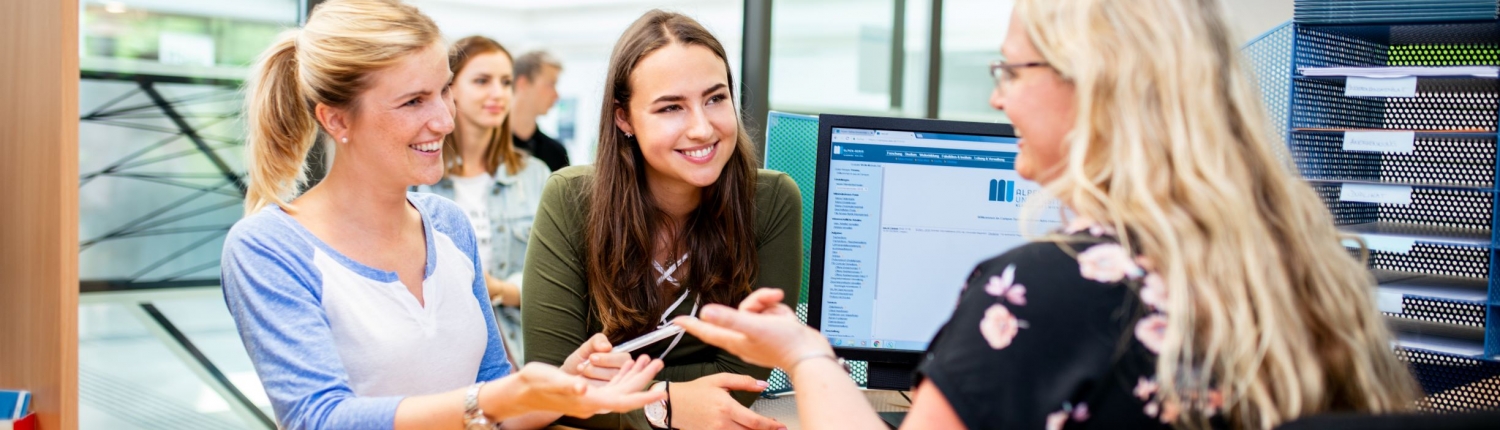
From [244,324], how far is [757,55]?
260 cm

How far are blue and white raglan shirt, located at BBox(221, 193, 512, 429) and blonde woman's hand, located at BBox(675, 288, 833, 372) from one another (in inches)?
15.3

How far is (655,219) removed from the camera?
165 cm

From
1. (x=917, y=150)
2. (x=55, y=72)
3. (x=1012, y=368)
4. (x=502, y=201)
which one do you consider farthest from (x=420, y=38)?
(x=502, y=201)

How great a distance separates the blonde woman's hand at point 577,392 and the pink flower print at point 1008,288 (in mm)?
391

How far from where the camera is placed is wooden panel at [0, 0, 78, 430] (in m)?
1.42

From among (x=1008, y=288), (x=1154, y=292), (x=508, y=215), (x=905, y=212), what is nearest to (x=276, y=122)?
(x=905, y=212)

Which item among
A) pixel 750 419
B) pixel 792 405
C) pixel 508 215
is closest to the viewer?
pixel 750 419

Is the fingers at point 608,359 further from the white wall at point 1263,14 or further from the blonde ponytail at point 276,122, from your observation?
the white wall at point 1263,14

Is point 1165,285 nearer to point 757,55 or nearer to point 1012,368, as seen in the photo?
point 1012,368

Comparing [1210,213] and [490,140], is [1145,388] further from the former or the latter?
[490,140]

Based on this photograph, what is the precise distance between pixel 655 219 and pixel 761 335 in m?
0.60

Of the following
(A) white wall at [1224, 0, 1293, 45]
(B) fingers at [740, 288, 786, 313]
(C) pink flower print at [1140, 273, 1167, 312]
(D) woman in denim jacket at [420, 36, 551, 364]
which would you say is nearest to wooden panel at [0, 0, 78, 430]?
(B) fingers at [740, 288, 786, 313]

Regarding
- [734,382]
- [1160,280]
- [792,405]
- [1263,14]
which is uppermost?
[1263,14]

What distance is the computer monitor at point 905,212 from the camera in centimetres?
157
